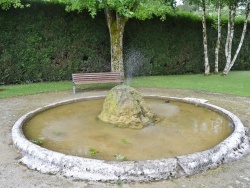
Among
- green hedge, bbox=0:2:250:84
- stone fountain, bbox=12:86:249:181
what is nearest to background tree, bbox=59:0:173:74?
green hedge, bbox=0:2:250:84

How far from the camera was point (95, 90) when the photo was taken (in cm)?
996

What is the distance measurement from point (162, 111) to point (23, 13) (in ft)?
26.3

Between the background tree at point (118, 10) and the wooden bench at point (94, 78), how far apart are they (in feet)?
5.03

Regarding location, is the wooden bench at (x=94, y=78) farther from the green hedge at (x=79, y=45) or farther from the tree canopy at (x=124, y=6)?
the green hedge at (x=79, y=45)

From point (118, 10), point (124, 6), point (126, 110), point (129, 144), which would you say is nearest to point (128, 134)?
point (129, 144)

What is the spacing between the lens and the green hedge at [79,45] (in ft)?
36.4

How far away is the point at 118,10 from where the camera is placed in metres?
9.77

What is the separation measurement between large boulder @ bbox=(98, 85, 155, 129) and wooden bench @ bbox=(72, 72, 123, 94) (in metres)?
3.93

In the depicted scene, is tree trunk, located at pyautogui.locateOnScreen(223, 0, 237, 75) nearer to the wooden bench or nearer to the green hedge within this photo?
the green hedge

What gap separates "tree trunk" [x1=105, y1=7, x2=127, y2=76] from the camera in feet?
37.3

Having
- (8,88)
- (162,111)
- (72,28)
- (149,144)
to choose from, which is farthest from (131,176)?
(72,28)

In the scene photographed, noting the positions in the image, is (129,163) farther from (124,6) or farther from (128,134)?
(124,6)

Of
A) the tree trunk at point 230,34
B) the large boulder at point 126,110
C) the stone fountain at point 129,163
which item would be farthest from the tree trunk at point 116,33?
the stone fountain at point 129,163

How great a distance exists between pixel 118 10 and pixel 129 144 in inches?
262
